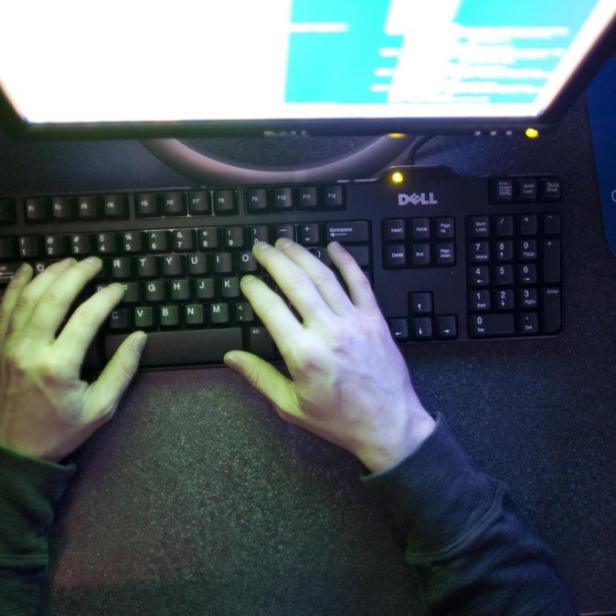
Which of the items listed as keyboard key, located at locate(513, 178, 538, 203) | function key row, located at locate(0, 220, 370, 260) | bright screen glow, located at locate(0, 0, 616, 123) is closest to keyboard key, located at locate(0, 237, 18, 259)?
function key row, located at locate(0, 220, 370, 260)

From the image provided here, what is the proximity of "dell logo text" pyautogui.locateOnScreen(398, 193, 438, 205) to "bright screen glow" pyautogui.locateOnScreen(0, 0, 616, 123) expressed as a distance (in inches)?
2.7

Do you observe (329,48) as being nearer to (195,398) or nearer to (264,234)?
(264,234)

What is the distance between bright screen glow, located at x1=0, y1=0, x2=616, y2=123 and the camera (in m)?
0.45

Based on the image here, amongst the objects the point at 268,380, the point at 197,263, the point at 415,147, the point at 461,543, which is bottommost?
the point at 461,543

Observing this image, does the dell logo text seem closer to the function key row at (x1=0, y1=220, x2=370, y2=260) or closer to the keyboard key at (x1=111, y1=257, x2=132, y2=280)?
the function key row at (x1=0, y1=220, x2=370, y2=260)

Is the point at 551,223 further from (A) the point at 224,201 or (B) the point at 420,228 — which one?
(A) the point at 224,201

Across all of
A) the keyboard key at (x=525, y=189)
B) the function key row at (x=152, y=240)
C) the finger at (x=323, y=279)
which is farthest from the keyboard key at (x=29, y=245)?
the keyboard key at (x=525, y=189)

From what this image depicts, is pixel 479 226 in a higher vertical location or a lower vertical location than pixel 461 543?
higher

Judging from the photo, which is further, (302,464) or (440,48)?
(302,464)

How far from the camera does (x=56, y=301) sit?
21.2 inches

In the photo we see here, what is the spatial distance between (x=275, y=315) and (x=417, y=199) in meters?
0.16

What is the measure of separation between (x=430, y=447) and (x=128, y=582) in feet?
0.95

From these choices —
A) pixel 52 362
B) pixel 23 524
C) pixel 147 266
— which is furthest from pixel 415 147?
pixel 23 524

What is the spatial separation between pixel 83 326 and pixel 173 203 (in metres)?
0.13
